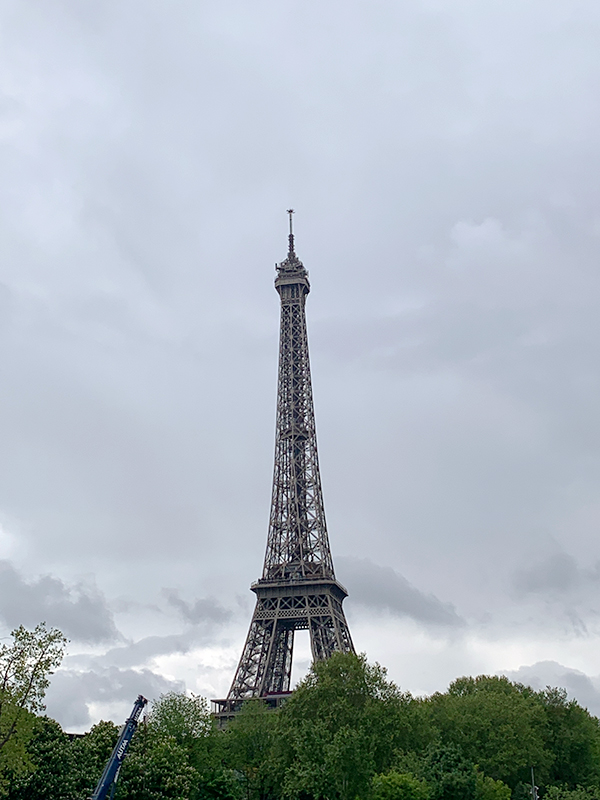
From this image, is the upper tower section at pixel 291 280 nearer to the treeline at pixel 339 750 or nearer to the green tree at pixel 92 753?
the treeline at pixel 339 750

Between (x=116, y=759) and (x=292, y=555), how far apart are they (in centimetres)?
5598

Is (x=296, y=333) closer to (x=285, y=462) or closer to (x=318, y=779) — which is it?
(x=285, y=462)

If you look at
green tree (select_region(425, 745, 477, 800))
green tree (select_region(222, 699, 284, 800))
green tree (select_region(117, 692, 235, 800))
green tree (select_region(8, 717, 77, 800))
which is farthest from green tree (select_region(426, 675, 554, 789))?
green tree (select_region(8, 717, 77, 800))

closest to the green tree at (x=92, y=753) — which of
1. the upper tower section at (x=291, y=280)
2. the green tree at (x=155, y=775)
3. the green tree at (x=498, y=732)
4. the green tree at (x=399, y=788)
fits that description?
the green tree at (x=155, y=775)

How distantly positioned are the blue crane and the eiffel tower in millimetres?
41868

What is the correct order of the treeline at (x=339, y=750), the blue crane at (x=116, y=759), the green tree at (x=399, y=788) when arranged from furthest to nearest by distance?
the treeline at (x=339, y=750) → the green tree at (x=399, y=788) → the blue crane at (x=116, y=759)

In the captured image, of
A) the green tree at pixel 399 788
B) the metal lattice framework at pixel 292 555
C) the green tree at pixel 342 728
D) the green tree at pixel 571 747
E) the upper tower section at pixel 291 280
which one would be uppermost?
the upper tower section at pixel 291 280

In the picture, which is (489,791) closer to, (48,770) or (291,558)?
(48,770)

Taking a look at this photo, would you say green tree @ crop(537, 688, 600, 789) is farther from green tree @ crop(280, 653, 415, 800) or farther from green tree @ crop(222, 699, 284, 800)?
green tree @ crop(222, 699, 284, 800)

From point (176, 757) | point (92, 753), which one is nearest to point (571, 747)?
point (176, 757)

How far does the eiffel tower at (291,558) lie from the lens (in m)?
96.9

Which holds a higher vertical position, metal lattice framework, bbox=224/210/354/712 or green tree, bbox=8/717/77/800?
metal lattice framework, bbox=224/210/354/712

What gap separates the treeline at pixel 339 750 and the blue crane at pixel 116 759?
4.90 metres

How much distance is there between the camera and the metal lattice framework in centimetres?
9738
